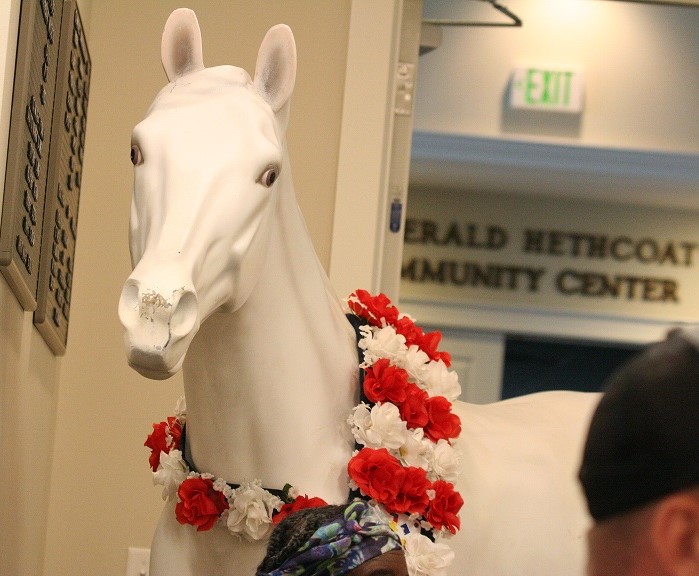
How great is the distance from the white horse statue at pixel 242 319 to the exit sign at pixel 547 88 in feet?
13.0

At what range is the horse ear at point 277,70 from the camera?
214 cm

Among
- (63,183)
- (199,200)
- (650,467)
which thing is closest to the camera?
(650,467)

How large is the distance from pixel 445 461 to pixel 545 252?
5413 mm

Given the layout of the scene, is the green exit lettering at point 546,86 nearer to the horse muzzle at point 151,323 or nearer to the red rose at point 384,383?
the red rose at point 384,383

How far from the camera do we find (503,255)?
7.52 m

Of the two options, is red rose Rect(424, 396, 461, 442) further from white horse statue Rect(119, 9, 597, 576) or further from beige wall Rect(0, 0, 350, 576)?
beige wall Rect(0, 0, 350, 576)

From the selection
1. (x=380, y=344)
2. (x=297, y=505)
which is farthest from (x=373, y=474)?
(x=380, y=344)

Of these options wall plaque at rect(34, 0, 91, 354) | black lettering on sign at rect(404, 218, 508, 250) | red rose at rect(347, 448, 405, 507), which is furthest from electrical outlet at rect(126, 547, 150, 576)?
black lettering on sign at rect(404, 218, 508, 250)

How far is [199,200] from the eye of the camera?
1865 mm

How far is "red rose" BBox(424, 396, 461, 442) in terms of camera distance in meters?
2.24

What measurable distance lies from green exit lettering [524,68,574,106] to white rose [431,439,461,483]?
13.5ft

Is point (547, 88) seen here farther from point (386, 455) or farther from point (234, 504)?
point (234, 504)

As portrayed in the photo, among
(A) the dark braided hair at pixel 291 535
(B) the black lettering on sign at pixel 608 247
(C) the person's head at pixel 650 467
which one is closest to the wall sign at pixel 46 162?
(A) the dark braided hair at pixel 291 535

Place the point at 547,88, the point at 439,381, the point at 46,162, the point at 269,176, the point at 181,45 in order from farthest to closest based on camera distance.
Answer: the point at 547,88
the point at 46,162
the point at 439,381
the point at 181,45
the point at 269,176
